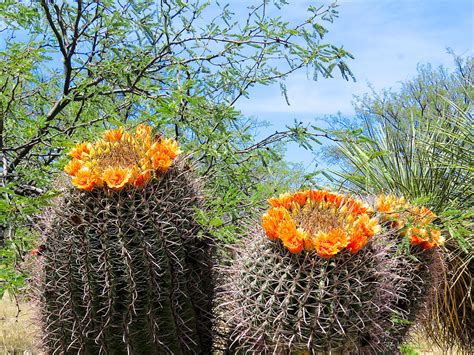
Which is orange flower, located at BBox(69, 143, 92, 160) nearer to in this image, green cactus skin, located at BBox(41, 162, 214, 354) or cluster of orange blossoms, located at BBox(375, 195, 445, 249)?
green cactus skin, located at BBox(41, 162, 214, 354)

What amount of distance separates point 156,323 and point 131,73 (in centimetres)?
187

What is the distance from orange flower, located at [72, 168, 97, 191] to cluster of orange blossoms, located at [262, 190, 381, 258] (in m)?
0.76

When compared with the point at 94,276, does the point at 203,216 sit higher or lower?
higher

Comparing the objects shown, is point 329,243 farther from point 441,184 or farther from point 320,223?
point 441,184

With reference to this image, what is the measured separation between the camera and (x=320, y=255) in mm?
2244

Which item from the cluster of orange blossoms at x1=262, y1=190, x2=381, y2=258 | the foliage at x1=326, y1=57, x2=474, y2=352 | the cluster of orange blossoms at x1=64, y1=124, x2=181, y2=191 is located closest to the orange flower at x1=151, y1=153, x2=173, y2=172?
the cluster of orange blossoms at x1=64, y1=124, x2=181, y2=191

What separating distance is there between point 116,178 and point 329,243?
37.1 inches

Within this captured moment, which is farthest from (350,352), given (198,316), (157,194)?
(157,194)

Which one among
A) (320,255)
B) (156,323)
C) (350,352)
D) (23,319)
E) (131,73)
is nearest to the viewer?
(320,255)

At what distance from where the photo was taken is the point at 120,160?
2.59 meters

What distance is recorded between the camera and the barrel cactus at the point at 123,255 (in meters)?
2.44

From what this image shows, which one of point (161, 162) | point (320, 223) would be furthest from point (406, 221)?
point (161, 162)

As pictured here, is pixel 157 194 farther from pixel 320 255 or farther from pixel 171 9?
pixel 171 9

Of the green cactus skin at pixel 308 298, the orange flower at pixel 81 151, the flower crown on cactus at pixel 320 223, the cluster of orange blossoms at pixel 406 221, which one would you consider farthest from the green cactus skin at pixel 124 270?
the cluster of orange blossoms at pixel 406 221
